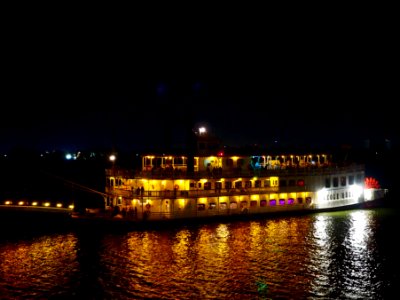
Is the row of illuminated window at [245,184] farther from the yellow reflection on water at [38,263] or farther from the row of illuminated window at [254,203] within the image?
the yellow reflection on water at [38,263]

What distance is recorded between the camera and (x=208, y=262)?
1359 inches

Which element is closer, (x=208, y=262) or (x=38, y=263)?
(x=38, y=263)

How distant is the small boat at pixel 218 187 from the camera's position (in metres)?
46.8

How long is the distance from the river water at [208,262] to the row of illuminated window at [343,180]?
8.72 metres

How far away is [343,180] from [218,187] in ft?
57.4

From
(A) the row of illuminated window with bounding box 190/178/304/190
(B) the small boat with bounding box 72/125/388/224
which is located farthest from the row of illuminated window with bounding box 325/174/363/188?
(A) the row of illuminated window with bounding box 190/178/304/190

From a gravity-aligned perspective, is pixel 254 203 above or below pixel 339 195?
below

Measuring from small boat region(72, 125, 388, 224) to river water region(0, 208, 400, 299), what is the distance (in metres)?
2.45

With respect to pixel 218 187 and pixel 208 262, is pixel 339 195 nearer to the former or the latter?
pixel 218 187

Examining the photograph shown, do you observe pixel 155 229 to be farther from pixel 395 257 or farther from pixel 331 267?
pixel 395 257

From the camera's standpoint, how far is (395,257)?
35.8m

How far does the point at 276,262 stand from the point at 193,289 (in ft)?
26.8

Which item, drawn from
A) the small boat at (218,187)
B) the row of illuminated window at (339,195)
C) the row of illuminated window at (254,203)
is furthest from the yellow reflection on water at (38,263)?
the row of illuminated window at (339,195)

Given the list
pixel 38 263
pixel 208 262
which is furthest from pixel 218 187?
pixel 38 263
